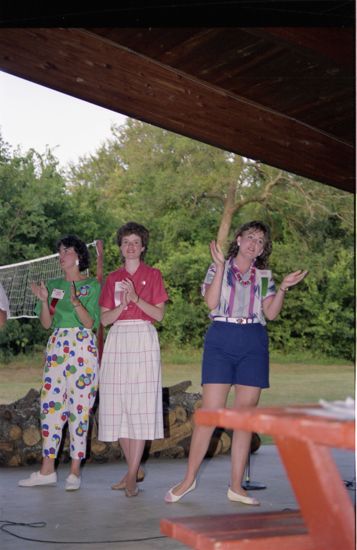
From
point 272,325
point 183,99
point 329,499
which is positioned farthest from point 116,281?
point 272,325

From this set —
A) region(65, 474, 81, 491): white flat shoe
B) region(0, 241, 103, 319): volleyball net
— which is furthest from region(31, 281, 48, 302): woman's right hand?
region(0, 241, 103, 319): volleyball net

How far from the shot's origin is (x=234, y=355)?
4395 mm

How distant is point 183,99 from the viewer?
16.9 feet

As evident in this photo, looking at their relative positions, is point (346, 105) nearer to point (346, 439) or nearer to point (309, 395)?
point (346, 439)

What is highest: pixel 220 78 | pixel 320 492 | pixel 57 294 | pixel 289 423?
pixel 220 78

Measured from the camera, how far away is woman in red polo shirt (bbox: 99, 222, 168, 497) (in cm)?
459

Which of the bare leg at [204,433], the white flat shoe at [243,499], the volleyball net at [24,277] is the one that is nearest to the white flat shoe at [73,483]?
the bare leg at [204,433]

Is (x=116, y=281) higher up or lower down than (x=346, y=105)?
lower down

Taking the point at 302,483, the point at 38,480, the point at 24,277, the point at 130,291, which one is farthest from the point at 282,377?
the point at 302,483

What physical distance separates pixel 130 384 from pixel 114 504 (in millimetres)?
554

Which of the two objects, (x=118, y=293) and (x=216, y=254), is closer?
(x=216, y=254)

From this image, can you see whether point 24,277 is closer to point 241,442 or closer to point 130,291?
point 130,291

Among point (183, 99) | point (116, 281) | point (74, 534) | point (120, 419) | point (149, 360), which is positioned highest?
point (183, 99)

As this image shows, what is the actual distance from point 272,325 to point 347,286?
3.52ft
